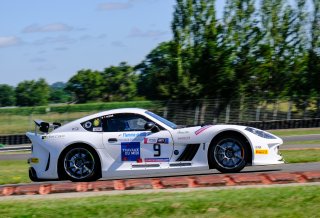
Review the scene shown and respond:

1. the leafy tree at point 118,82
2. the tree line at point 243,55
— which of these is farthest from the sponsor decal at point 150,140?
the leafy tree at point 118,82

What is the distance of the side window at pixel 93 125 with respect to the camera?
11.0 metres

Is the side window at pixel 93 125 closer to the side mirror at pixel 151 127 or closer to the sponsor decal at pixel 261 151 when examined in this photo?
the side mirror at pixel 151 127

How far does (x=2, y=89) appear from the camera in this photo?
10862cm

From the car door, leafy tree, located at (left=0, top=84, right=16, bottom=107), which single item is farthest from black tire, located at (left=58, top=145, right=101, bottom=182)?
leafy tree, located at (left=0, top=84, right=16, bottom=107)

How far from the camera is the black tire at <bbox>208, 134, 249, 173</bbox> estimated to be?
34.5 ft

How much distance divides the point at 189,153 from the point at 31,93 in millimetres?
87314

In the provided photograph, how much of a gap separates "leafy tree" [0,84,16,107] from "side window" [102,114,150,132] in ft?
284

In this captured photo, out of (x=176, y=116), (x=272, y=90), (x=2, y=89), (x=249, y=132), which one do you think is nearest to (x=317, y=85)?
(x=272, y=90)

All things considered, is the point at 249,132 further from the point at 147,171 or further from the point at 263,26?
the point at 263,26

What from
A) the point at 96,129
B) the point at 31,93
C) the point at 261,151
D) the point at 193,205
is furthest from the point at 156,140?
the point at 31,93

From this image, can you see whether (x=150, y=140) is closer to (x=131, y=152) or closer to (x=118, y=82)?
(x=131, y=152)

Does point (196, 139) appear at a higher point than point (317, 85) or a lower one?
lower

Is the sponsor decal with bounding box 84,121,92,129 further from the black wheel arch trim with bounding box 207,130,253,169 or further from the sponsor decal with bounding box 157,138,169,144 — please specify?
the black wheel arch trim with bounding box 207,130,253,169

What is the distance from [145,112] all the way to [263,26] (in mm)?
27149
